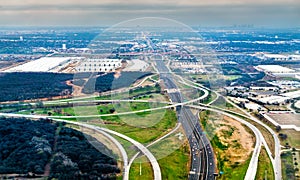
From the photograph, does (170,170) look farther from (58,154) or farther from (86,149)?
(58,154)

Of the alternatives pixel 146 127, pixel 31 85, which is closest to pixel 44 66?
pixel 31 85

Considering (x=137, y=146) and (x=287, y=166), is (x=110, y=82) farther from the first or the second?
(x=287, y=166)

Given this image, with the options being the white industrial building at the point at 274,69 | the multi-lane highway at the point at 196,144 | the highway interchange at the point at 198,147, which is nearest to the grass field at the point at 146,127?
the highway interchange at the point at 198,147

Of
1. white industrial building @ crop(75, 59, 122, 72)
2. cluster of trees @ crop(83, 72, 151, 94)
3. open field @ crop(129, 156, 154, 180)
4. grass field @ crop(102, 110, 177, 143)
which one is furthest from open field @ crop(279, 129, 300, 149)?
white industrial building @ crop(75, 59, 122, 72)

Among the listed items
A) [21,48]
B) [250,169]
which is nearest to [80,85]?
[250,169]

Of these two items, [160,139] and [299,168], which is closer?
[299,168]
